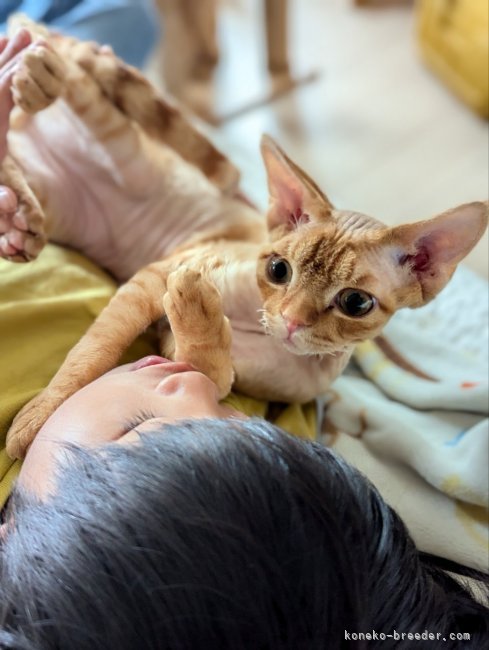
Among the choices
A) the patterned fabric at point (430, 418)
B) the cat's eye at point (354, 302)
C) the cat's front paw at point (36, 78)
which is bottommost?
the patterned fabric at point (430, 418)

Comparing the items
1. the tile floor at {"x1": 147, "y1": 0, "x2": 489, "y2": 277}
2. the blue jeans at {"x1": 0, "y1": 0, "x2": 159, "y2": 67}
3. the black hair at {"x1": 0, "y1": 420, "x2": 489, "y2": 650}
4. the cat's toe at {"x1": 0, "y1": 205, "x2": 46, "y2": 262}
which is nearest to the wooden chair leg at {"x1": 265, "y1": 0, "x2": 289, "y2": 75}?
the tile floor at {"x1": 147, "y1": 0, "x2": 489, "y2": 277}

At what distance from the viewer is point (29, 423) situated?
2.30 feet

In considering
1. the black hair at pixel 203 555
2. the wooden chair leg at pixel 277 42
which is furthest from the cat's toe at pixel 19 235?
the wooden chair leg at pixel 277 42

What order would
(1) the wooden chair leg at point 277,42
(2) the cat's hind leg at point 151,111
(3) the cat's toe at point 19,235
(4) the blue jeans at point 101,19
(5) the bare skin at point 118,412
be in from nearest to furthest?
(5) the bare skin at point 118,412, (3) the cat's toe at point 19,235, (2) the cat's hind leg at point 151,111, (4) the blue jeans at point 101,19, (1) the wooden chair leg at point 277,42

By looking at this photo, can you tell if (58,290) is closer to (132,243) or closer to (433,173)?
(132,243)

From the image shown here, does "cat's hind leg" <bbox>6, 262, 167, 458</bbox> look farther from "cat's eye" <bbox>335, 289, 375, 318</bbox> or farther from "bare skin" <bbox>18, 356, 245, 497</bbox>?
"cat's eye" <bbox>335, 289, 375, 318</bbox>

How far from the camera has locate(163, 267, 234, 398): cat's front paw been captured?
675 millimetres

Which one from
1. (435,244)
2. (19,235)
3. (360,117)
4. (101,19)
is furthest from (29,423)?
(360,117)

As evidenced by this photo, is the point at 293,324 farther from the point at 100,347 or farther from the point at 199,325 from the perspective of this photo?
the point at 100,347

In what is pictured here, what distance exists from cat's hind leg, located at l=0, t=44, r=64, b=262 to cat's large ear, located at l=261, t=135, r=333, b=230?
0.29m

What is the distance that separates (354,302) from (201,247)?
0.33m

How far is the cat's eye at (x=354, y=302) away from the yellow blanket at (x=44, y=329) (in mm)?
193

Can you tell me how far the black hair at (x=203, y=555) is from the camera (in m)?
0.50

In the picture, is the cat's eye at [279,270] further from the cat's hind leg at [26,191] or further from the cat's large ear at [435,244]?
the cat's hind leg at [26,191]
